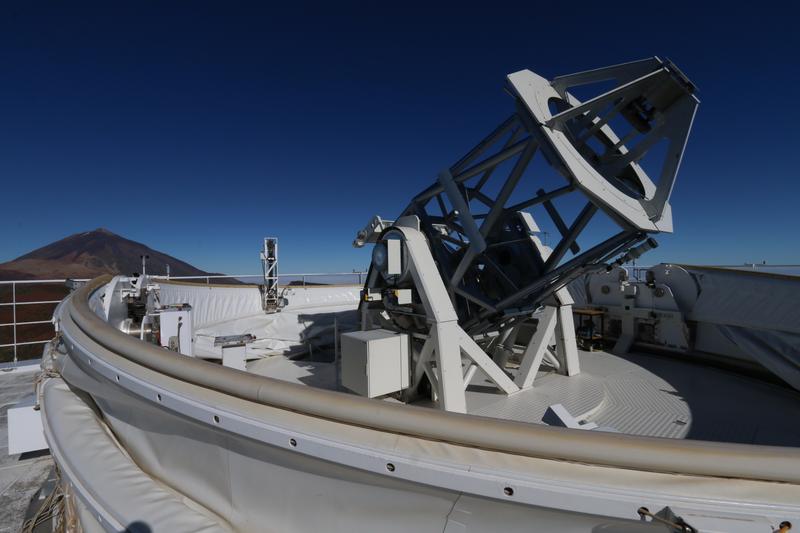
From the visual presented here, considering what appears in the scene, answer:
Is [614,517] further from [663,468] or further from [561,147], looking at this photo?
[561,147]

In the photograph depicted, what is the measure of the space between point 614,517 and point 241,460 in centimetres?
110

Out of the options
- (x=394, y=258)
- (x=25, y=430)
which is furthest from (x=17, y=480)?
(x=394, y=258)

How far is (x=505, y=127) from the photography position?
15.0ft

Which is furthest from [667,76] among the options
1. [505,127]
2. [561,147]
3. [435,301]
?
[435,301]

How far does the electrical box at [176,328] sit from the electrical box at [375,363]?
220 centimetres

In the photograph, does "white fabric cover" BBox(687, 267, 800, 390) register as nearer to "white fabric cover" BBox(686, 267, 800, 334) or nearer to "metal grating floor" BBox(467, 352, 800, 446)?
"white fabric cover" BBox(686, 267, 800, 334)

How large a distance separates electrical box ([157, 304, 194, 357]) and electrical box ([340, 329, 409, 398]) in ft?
7.21

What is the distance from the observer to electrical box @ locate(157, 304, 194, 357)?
4.63 m

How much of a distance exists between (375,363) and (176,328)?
288cm

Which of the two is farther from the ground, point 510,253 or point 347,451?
point 510,253

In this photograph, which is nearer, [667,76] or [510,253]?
[667,76]

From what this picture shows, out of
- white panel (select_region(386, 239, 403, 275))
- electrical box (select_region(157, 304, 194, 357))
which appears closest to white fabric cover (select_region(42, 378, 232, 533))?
electrical box (select_region(157, 304, 194, 357))

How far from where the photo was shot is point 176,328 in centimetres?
476

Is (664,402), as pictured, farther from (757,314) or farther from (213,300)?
(213,300)
